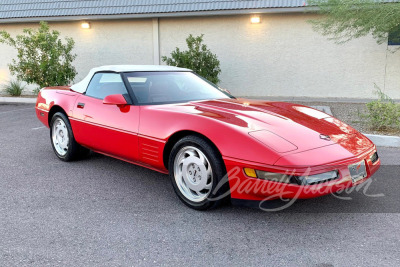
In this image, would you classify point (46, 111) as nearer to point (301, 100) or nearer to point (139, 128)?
point (139, 128)

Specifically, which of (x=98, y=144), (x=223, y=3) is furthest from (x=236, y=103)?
(x=223, y=3)

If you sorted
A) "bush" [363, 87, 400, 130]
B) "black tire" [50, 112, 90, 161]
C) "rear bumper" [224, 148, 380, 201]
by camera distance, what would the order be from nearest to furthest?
1. "rear bumper" [224, 148, 380, 201]
2. "black tire" [50, 112, 90, 161]
3. "bush" [363, 87, 400, 130]

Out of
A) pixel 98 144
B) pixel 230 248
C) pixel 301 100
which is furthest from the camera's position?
pixel 301 100

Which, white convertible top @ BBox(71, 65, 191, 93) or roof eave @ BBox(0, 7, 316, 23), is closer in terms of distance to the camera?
white convertible top @ BBox(71, 65, 191, 93)

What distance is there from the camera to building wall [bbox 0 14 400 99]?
1115 cm

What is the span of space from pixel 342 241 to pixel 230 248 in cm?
85

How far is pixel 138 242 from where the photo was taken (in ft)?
9.32

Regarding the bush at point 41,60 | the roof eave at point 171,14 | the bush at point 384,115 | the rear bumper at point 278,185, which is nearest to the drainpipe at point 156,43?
the roof eave at point 171,14

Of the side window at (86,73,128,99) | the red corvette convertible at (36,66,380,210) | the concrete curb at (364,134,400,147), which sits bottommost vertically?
the concrete curb at (364,134,400,147)

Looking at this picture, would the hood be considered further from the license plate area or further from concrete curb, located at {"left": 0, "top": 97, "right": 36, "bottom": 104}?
concrete curb, located at {"left": 0, "top": 97, "right": 36, "bottom": 104}

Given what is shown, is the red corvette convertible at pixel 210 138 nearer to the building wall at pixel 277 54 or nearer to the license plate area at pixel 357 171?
the license plate area at pixel 357 171

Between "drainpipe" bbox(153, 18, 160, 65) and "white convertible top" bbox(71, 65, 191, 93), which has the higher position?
"drainpipe" bbox(153, 18, 160, 65)

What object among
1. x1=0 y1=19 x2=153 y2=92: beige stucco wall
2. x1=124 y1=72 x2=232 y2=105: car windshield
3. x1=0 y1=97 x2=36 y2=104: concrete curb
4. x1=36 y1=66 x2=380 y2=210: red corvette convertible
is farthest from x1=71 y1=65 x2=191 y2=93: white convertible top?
x1=0 y1=19 x2=153 y2=92: beige stucco wall

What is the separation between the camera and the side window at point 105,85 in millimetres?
4301
